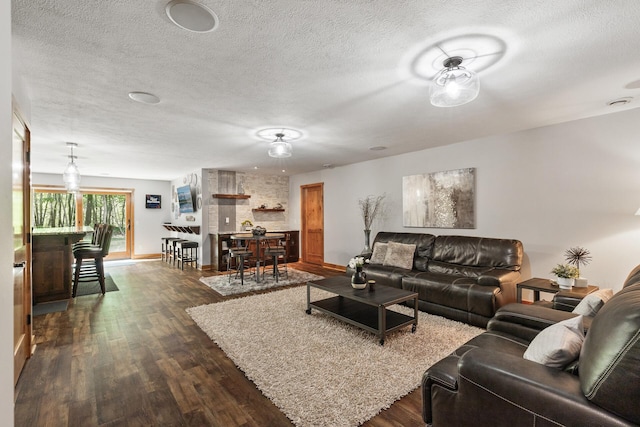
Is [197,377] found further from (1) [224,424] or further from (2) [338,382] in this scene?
(2) [338,382]

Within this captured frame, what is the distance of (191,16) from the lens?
1.61m

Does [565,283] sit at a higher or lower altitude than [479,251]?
lower

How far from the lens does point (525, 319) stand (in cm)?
204

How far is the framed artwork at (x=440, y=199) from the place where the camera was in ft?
14.7

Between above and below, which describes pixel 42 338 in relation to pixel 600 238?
below

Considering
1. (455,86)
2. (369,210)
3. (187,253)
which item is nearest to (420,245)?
(369,210)

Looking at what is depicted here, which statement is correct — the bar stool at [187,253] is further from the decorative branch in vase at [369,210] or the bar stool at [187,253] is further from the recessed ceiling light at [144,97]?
the recessed ceiling light at [144,97]

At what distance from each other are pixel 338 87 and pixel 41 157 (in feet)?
19.9

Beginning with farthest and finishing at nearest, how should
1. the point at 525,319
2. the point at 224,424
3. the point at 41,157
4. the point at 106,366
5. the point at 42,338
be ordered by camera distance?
1. the point at 41,157
2. the point at 42,338
3. the point at 106,366
4. the point at 525,319
5. the point at 224,424

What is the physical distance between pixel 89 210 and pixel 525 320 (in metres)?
9.81

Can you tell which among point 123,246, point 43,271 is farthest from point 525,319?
point 123,246

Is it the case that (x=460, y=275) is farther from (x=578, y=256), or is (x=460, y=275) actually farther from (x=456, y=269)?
(x=578, y=256)

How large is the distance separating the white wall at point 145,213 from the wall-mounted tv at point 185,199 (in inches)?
46.8

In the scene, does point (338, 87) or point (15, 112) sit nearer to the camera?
point (15, 112)
